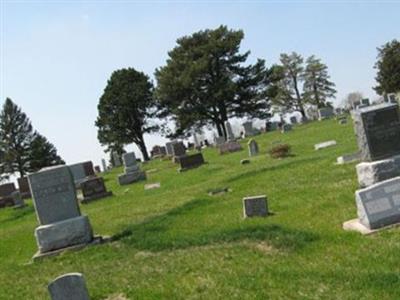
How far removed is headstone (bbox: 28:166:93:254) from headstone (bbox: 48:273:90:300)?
7058 mm

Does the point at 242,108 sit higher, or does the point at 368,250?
the point at 242,108

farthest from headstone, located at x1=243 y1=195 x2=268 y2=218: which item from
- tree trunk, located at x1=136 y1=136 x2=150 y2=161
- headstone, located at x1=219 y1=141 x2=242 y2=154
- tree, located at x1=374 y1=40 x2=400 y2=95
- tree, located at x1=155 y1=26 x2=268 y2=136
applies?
tree, located at x1=374 y1=40 x2=400 y2=95

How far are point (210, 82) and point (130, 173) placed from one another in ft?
93.1

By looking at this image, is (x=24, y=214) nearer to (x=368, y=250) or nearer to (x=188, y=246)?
(x=188, y=246)

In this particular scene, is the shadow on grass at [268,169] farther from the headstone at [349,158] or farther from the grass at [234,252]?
the headstone at [349,158]

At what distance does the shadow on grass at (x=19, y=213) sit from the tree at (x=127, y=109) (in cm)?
3244

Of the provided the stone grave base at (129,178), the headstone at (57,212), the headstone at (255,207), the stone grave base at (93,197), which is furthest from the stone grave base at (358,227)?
the stone grave base at (129,178)

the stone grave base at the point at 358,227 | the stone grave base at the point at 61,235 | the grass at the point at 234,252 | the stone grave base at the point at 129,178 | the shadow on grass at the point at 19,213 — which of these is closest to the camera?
the grass at the point at 234,252

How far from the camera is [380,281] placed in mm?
6648

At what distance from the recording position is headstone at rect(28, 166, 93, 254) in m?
12.7

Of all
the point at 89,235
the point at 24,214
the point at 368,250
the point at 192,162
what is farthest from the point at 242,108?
the point at 368,250

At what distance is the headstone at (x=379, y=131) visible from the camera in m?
11.2

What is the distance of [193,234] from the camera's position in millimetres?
11297

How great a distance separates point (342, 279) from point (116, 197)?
59.1 ft
